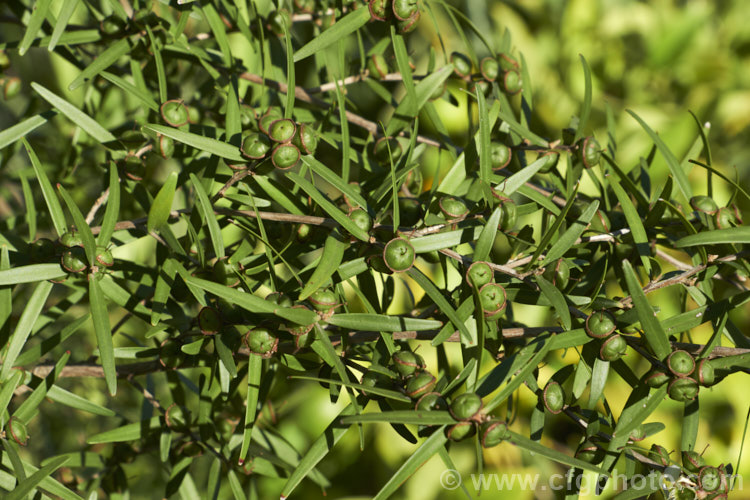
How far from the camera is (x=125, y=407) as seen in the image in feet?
3.04

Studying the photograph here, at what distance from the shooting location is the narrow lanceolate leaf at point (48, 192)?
34 cm

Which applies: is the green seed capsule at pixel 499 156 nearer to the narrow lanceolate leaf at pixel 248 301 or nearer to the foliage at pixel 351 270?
the foliage at pixel 351 270

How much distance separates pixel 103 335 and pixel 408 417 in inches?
7.2

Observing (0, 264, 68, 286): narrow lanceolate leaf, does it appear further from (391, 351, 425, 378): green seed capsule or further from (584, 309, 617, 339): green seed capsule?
(584, 309, 617, 339): green seed capsule

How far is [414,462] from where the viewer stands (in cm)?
30

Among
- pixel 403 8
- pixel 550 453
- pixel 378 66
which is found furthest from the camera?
pixel 378 66

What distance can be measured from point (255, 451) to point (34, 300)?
0.66 ft

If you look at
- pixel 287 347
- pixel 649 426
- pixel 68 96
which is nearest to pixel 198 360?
pixel 287 347

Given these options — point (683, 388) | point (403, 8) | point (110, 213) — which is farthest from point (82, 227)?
point (683, 388)

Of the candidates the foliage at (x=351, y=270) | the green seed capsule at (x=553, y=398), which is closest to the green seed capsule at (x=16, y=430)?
the foliage at (x=351, y=270)

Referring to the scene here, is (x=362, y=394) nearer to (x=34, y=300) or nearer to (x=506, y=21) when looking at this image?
(x=34, y=300)

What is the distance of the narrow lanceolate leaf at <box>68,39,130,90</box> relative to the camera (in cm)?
40

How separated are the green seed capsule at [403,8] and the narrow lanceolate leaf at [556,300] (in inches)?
7.8
